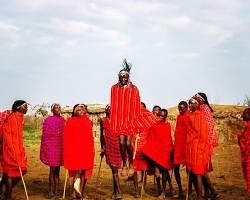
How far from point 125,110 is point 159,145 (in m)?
1.23

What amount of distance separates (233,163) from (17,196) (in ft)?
36.6

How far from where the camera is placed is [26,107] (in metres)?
9.83

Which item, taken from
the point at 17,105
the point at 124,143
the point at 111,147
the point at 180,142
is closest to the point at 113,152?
the point at 111,147

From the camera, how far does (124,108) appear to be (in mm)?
10945

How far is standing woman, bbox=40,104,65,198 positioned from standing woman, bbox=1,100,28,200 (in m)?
1.09

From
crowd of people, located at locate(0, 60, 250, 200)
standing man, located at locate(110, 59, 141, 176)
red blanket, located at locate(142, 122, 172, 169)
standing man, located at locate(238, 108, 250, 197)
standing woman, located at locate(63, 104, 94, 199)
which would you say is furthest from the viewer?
red blanket, located at locate(142, 122, 172, 169)

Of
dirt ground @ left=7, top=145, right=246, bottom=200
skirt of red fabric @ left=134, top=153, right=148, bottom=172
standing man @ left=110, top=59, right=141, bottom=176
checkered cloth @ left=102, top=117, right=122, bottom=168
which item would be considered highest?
standing man @ left=110, top=59, right=141, bottom=176

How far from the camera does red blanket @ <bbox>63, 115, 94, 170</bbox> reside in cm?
1017

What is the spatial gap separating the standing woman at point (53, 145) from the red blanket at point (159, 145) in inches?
81.7

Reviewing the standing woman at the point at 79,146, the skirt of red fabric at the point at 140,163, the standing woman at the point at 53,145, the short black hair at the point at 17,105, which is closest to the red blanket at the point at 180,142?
the skirt of red fabric at the point at 140,163

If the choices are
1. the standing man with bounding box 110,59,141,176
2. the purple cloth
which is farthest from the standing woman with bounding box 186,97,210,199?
the purple cloth

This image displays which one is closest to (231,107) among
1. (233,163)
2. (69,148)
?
(233,163)

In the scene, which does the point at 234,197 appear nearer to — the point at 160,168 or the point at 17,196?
the point at 160,168

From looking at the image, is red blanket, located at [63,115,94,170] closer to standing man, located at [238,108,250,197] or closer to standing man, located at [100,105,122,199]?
standing man, located at [100,105,122,199]
